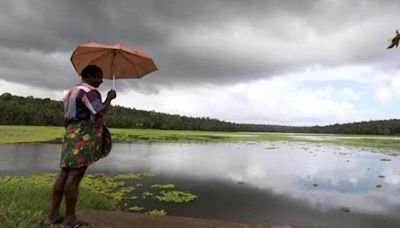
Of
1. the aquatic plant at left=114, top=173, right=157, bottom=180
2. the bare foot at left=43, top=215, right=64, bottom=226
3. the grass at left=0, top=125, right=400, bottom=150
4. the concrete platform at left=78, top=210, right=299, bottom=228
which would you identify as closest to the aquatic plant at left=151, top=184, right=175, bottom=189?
the aquatic plant at left=114, top=173, right=157, bottom=180

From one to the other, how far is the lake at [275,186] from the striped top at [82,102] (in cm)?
588

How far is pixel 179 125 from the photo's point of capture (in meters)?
107

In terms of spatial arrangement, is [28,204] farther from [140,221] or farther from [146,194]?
[146,194]

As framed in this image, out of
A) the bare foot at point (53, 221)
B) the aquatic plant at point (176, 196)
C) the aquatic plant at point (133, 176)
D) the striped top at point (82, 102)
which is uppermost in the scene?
the striped top at point (82, 102)

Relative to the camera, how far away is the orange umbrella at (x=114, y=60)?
15.1 ft

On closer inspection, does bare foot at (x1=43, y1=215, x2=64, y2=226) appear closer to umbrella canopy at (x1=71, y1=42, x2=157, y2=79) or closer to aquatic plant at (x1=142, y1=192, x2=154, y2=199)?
umbrella canopy at (x1=71, y1=42, x2=157, y2=79)

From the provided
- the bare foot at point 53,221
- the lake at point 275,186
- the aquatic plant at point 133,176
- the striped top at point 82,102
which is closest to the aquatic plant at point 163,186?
the lake at point 275,186

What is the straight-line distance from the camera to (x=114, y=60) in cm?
485

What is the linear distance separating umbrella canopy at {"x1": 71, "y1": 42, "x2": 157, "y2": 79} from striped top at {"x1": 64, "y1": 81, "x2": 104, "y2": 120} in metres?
0.63

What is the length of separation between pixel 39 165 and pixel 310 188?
12211 millimetres

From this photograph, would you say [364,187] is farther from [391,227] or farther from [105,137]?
[105,137]

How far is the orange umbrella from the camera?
461 centimetres

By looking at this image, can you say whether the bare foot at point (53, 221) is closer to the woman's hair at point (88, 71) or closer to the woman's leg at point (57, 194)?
the woman's leg at point (57, 194)

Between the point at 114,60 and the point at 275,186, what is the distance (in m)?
11.0
